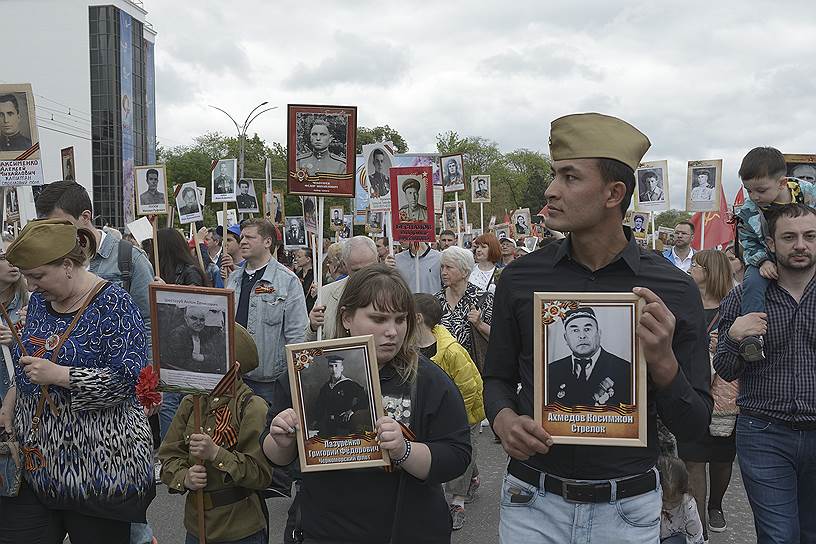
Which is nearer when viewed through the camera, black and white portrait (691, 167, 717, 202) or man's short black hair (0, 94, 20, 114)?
man's short black hair (0, 94, 20, 114)

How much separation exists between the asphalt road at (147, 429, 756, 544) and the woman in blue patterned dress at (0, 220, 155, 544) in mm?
1979

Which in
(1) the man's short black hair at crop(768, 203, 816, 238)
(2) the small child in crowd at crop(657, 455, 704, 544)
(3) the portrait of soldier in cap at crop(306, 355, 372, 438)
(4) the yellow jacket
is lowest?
(2) the small child in crowd at crop(657, 455, 704, 544)

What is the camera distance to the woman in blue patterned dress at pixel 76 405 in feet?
12.1

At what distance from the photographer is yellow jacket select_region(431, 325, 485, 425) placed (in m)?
5.63

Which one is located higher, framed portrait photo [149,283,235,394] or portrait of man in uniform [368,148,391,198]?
portrait of man in uniform [368,148,391,198]

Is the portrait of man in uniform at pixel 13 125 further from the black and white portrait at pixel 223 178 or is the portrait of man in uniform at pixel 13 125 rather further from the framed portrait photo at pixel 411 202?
the black and white portrait at pixel 223 178

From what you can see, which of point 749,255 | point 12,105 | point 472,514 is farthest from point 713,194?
point 12,105

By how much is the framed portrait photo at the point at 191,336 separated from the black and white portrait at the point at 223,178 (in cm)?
1199

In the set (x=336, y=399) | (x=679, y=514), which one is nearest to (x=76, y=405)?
(x=336, y=399)

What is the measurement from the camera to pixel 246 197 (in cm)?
1538

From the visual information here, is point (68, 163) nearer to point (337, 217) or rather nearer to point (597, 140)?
point (597, 140)

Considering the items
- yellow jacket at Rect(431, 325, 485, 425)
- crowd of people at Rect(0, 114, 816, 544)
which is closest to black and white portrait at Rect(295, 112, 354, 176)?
crowd of people at Rect(0, 114, 816, 544)

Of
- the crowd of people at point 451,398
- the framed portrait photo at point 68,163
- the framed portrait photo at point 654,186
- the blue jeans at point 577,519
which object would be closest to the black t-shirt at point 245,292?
the crowd of people at point 451,398

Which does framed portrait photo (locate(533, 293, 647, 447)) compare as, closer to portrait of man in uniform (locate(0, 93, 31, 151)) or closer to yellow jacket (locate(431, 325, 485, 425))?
yellow jacket (locate(431, 325, 485, 425))
